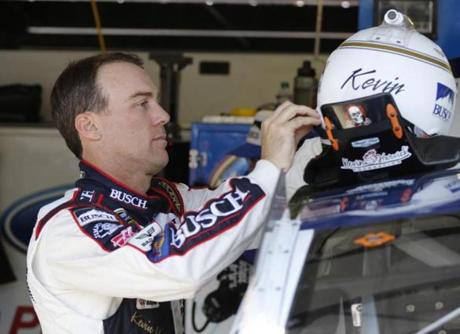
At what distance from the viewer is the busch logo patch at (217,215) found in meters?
1.63

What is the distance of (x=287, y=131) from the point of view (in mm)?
1723

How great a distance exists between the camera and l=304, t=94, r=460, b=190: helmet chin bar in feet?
5.72

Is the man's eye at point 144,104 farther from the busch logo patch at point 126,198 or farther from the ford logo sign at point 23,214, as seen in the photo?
the ford logo sign at point 23,214

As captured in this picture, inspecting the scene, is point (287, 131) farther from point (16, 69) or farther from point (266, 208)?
point (16, 69)

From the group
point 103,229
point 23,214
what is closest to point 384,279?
point 103,229

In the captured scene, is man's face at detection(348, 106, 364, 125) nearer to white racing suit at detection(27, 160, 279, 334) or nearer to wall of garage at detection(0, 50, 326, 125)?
→ white racing suit at detection(27, 160, 279, 334)

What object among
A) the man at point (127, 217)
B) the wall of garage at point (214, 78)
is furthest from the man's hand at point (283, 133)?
the wall of garage at point (214, 78)

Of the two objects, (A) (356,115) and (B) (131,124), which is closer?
(A) (356,115)

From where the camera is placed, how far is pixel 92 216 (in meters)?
1.81

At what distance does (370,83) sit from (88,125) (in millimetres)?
623

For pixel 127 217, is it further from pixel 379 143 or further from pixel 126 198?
pixel 379 143

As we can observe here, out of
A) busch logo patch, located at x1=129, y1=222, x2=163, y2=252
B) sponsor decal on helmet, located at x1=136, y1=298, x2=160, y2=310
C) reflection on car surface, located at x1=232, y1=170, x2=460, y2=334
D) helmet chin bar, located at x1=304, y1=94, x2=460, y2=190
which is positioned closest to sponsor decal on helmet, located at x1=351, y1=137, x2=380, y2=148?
helmet chin bar, located at x1=304, y1=94, x2=460, y2=190

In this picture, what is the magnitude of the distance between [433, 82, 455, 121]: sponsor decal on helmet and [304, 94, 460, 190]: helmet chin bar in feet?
0.31

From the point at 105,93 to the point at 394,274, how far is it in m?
0.77
